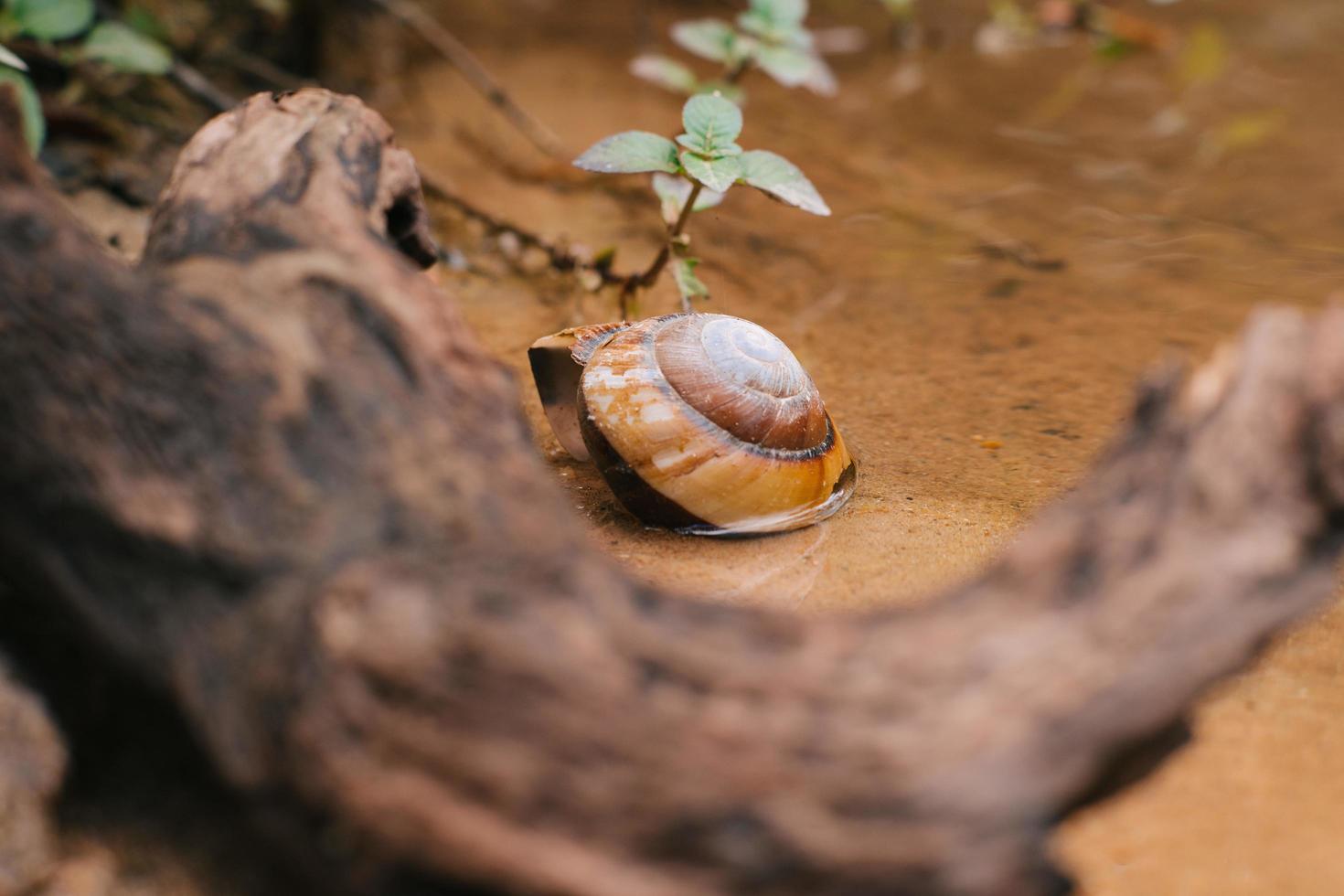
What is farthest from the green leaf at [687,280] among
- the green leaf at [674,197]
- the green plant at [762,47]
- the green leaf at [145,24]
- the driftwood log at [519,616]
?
the green leaf at [145,24]

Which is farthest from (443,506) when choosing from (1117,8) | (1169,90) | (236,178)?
(1117,8)

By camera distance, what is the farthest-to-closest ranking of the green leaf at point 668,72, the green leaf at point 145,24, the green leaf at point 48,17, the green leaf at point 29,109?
the green leaf at point 145,24 → the green leaf at point 668,72 → the green leaf at point 48,17 → the green leaf at point 29,109

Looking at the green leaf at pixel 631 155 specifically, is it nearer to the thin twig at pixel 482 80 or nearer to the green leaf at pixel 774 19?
the green leaf at pixel 774 19

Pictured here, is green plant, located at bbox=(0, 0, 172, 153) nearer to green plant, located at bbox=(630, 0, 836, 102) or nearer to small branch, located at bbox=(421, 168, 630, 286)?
small branch, located at bbox=(421, 168, 630, 286)

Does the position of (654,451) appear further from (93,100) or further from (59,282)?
A: (93,100)

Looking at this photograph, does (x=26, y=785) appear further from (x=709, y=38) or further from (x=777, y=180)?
(x=709, y=38)

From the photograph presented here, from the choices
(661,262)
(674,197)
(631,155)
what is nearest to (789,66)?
(674,197)
